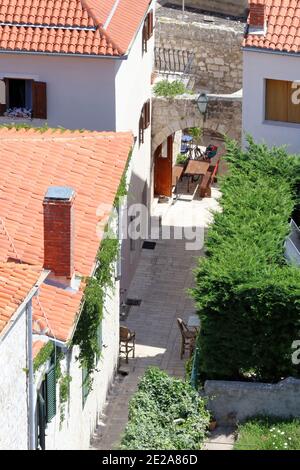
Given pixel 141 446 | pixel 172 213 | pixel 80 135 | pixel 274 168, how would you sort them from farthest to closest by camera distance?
pixel 172 213, pixel 274 168, pixel 80 135, pixel 141 446

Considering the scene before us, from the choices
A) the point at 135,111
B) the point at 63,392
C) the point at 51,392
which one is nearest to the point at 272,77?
the point at 135,111

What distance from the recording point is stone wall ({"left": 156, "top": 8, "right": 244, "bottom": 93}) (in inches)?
1732

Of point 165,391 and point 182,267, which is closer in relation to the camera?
point 165,391

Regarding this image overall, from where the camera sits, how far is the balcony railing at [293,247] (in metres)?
30.7

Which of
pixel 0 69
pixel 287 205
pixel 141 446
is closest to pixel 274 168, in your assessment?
pixel 287 205

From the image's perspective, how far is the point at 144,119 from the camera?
40.0 m

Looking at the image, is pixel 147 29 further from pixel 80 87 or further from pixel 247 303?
pixel 247 303

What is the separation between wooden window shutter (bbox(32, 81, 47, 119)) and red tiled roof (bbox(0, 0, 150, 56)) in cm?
113

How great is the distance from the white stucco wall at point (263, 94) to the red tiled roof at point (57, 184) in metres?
5.46

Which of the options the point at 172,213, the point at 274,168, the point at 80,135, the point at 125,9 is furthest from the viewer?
the point at 172,213

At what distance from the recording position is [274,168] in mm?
34000

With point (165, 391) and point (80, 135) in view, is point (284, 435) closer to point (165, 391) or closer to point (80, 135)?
point (165, 391)

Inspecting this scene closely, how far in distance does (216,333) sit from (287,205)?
4605 millimetres

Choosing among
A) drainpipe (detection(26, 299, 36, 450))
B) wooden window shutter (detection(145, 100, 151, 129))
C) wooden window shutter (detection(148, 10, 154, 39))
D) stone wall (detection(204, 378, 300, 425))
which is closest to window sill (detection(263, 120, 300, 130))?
wooden window shutter (detection(145, 100, 151, 129))
